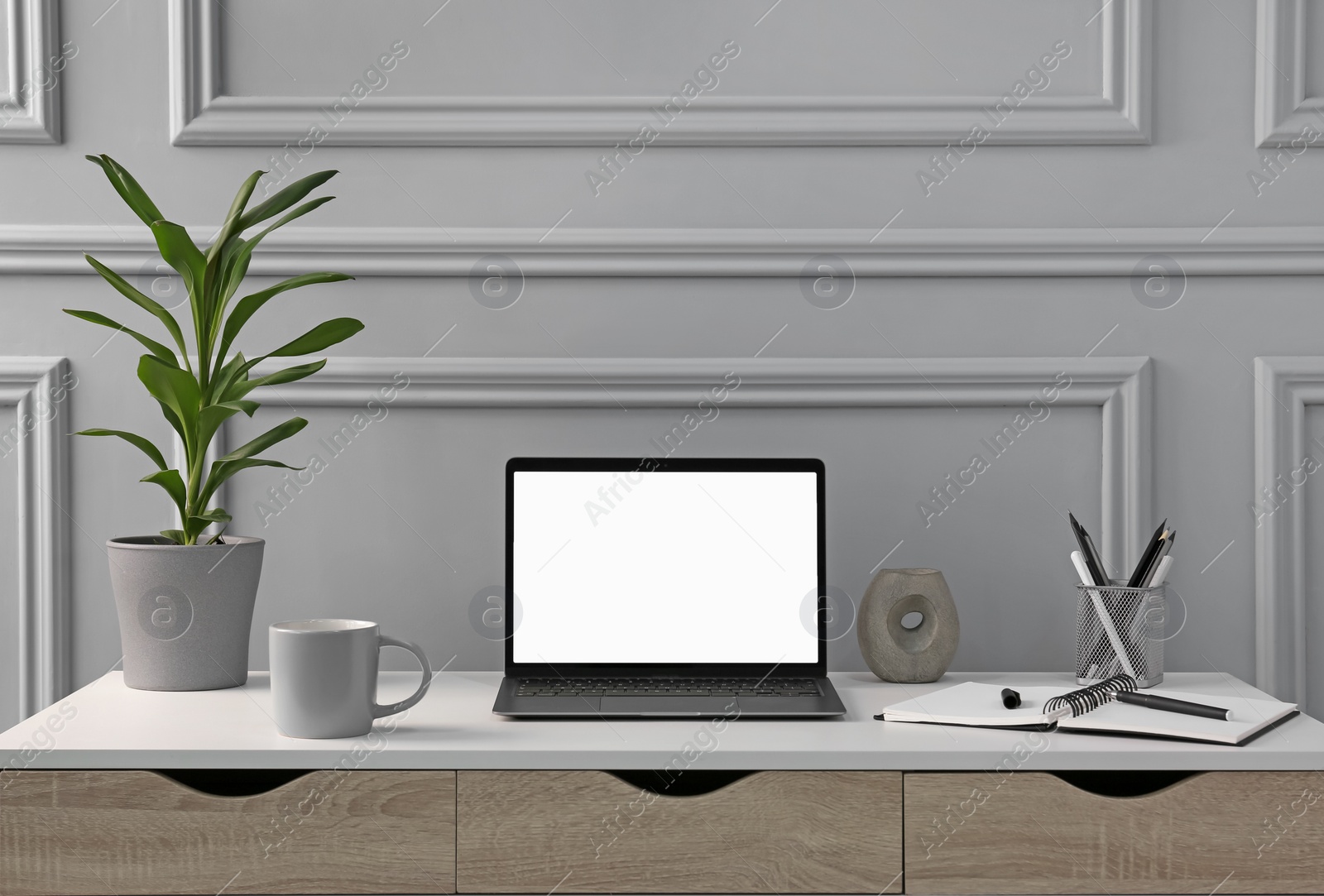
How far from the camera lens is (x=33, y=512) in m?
1.19

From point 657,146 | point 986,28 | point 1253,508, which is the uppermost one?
point 986,28

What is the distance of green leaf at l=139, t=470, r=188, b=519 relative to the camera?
3.26 feet

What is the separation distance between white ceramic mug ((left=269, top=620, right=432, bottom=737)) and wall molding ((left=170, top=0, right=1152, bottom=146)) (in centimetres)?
64

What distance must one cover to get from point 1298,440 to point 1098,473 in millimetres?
238

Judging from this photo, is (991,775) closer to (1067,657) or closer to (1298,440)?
(1067,657)

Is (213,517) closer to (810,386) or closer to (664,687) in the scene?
(664,687)

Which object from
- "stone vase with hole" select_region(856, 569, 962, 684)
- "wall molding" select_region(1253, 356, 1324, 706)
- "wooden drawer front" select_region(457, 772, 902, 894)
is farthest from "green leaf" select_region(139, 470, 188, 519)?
"wall molding" select_region(1253, 356, 1324, 706)

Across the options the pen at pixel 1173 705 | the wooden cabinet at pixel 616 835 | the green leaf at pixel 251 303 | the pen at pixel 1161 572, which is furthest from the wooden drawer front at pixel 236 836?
the pen at pixel 1161 572

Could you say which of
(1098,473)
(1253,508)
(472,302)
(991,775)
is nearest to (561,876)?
(991,775)

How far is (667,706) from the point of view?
90 cm

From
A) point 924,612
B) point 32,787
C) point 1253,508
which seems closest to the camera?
point 32,787

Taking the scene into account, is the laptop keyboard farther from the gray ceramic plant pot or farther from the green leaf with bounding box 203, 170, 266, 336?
the green leaf with bounding box 203, 170, 266, 336

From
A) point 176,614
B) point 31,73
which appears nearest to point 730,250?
point 176,614

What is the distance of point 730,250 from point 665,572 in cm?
40
